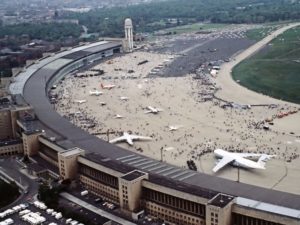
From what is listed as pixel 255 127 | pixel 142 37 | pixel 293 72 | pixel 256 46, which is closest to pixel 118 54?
pixel 142 37

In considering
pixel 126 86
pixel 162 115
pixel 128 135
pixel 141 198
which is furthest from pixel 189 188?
pixel 126 86

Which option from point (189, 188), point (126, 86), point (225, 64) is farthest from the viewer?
point (225, 64)

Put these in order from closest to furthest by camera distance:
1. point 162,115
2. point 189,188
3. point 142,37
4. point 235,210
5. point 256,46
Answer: point 235,210
point 189,188
point 162,115
point 256,46
point 142,37

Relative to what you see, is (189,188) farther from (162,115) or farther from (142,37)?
(142,37)

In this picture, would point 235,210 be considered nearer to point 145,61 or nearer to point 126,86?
point 126,86

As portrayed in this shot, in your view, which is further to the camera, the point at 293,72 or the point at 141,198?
the point at 293,72
